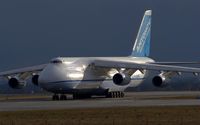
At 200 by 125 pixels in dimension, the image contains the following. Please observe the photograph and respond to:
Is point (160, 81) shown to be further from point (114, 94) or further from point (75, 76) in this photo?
point (75, 76)

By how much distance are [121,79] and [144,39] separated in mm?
20350

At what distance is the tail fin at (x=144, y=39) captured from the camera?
304 ft

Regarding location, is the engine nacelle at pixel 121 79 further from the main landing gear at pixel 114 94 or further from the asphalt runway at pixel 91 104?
the asphalt runway at pixel 91 104

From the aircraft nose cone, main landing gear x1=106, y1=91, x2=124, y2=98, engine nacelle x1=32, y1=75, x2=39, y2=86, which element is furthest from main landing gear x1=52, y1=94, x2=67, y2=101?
main landing gear x1=106, y1=91, x2=124, y2=98

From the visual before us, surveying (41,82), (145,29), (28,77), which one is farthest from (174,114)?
(145,29)

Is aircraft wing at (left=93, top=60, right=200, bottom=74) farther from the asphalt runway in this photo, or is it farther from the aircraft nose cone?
the asphalt runway

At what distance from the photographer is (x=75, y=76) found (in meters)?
76.4

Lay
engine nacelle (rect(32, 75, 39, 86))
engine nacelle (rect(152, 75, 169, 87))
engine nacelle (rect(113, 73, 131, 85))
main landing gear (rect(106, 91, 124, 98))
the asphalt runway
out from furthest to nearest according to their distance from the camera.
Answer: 1. main landing gear (rect(106, 91, 124, 98))
2. engine nacelle (rect(32, 75, 39, 86))
3. engine nacelle (rect(152, 75, 169, 87))
4. engine nacelle (rect(113, 73, 131, 85))
5. the asphalt runway

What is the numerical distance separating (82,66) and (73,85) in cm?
361

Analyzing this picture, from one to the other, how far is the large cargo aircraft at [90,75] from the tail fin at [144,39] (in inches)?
256

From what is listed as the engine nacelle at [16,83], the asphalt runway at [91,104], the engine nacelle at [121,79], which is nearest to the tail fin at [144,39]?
the engine nacelle at [121,79]

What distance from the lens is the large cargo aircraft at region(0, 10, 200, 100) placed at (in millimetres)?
74938

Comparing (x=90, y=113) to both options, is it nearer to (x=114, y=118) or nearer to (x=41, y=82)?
(x=114, y=118)

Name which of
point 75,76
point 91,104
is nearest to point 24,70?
point 75,76
